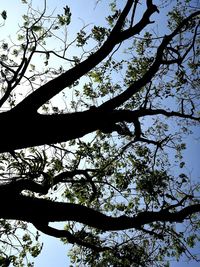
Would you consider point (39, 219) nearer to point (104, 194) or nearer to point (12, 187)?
point (12, 187)

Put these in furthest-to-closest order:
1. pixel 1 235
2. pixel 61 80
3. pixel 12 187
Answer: pixel 1 235 → pixel 12 187 → pixel 61 80

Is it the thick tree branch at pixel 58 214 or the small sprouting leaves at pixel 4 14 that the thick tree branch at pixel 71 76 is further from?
the small sprouting leaves at pixel 4 14

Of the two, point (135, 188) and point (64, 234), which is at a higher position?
point (135, 188)

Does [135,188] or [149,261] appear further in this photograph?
[135,188]

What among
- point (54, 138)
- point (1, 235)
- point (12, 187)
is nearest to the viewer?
point (54, 138)

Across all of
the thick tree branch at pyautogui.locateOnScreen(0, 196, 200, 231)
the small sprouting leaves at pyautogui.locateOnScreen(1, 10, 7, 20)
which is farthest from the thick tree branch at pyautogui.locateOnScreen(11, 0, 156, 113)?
the small sprouting leaves at pyautogui.locateOnScreen(1, 10, 7, 20)

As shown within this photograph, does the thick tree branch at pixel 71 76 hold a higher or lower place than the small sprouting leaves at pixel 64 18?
lower

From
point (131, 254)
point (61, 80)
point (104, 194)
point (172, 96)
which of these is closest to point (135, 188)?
point (104, 194)

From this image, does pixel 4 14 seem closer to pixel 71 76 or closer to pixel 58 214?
pixel 71 76

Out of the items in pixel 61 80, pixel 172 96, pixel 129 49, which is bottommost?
pixel 61 80

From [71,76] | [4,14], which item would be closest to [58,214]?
[71,76]

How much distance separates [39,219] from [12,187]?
1171 mm

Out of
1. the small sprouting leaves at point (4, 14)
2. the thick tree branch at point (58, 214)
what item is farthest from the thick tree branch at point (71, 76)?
the small sprouting leaves at point (4, 14)

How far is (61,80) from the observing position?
22.2 ft
